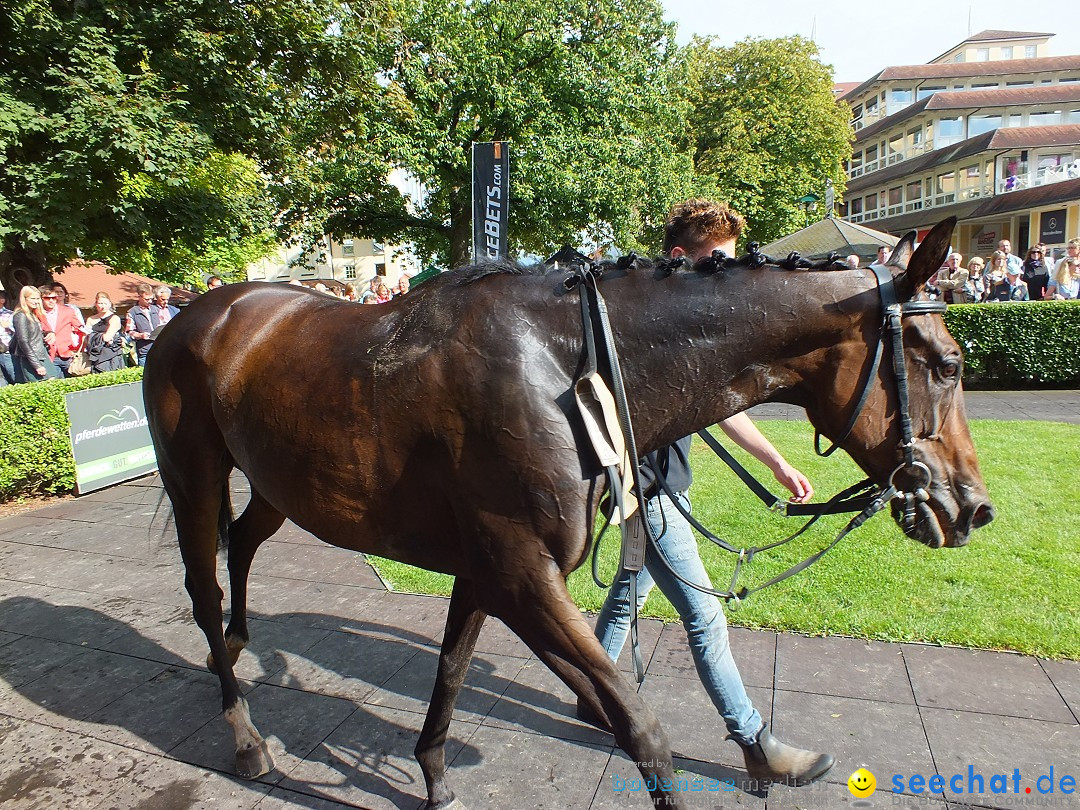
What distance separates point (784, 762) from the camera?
2.48 metres

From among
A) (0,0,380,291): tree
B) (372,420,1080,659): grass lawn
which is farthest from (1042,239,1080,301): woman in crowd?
(0,0,380,291): tree

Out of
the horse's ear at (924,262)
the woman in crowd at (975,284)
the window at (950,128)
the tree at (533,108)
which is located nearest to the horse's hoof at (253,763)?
the horse's ear at (924,262)

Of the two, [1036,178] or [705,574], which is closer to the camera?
[705,574]

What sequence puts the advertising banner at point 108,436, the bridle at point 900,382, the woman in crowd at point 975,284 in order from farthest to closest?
the woman in crowd at point 975,284
the advertising banner at point 108,436
the bridle at point 900,382

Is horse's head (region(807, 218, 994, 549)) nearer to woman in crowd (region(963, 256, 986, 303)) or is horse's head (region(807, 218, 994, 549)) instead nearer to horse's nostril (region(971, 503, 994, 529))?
horse's nostril (region(971, 503, 994, 529))

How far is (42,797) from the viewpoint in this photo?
8.87ft

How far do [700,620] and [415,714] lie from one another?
4.89 feet

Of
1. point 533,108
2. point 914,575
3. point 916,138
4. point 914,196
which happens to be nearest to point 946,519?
point 914,575

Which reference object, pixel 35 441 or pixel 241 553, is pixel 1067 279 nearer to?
pixel 241 553

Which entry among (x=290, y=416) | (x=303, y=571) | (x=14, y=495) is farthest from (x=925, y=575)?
(x=14, y=495)

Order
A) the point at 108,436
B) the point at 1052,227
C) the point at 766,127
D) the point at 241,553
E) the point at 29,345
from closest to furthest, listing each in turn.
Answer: the point at 241,553
the point at 108,436
the point at 29,345
the point at 766,127
the point at 1052,227

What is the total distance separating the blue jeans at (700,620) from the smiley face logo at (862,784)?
16.0 inches

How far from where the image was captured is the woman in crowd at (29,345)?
9.05 meters

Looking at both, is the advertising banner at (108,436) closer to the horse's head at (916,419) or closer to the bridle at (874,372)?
the bridle at (874,372)
